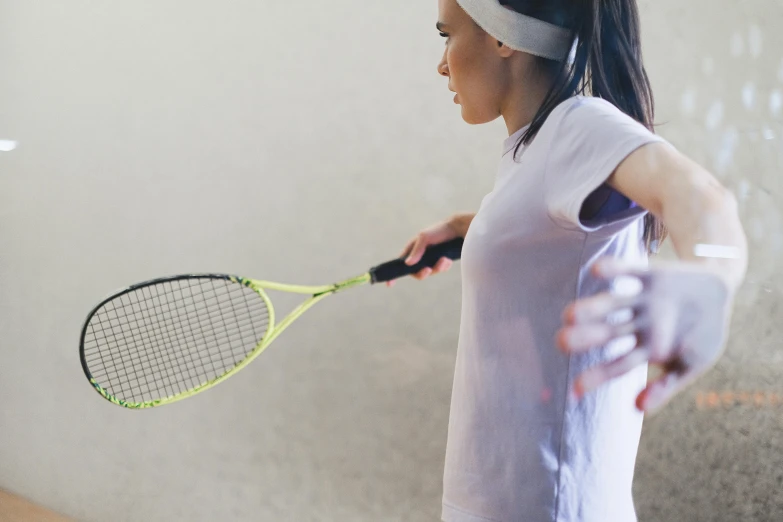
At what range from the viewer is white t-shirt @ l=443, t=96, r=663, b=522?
0.46m

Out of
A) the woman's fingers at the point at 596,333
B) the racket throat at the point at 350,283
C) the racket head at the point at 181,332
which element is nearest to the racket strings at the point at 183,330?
the racket head at the point at 181,332

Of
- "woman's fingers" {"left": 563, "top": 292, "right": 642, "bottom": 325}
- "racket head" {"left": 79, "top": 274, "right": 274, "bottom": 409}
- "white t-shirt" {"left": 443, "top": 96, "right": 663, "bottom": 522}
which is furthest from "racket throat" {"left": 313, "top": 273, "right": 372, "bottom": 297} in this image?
"woman's fingers" {"left": 563, "top": 292, "right": 642, "bottom": 325}

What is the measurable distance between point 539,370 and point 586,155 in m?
0.15

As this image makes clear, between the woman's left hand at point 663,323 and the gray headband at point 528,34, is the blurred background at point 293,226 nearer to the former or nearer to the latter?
the gray headband at point 528,34

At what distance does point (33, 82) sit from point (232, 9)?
48cm

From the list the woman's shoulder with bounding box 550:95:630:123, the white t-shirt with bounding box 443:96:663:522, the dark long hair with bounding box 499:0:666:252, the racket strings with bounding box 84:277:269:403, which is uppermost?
the dark long hair with bounding box 499:0:666:252

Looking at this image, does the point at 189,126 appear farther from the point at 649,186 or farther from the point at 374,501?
the point at 649,186

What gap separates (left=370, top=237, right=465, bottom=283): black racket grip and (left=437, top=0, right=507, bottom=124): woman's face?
272 mm

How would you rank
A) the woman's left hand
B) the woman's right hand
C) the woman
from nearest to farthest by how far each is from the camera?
the woman's left hand
the woman
the woman's right hand

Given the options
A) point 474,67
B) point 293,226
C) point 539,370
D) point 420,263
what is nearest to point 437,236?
point 420,263

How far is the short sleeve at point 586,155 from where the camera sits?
1.29 ft

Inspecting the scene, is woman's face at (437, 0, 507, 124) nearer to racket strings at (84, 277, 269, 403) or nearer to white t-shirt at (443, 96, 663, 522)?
white t-shirt at (443, 96, 663, 522)

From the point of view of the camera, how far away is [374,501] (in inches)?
52.4

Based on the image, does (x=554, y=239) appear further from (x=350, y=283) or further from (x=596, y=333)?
(x=350, y=283)
